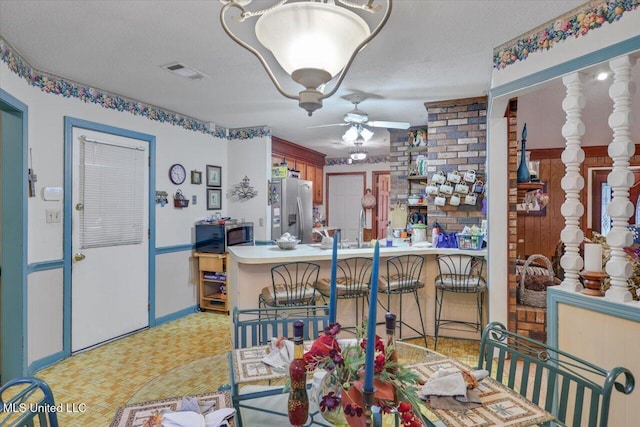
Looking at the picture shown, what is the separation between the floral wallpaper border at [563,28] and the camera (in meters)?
1.91

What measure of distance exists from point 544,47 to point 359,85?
141 cm

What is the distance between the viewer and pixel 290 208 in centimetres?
532

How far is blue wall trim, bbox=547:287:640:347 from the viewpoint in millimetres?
1792

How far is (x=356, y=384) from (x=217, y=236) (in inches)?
152

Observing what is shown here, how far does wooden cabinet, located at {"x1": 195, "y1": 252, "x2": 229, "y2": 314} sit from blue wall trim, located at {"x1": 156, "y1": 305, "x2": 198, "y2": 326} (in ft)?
0.35

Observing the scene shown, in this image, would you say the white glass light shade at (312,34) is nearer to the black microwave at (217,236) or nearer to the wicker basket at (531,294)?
the wicker basket at (531,294)

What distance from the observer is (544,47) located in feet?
7.54

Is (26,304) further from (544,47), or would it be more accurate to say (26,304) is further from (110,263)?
(544,47)

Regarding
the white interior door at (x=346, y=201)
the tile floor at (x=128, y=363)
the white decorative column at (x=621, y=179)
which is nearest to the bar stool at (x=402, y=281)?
the tile floor at (x=128, y=363)

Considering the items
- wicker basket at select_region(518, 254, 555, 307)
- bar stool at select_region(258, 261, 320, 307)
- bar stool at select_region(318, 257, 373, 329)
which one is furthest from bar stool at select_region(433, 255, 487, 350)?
bar stool at select_region(258, 261, 320, 307)

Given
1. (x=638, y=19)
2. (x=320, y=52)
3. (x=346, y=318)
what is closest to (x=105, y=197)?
(x=346, y=318)

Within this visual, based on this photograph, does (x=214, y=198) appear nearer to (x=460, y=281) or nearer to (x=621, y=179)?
(x=460, y=281)


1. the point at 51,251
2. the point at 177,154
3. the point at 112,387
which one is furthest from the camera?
the point at 177,154

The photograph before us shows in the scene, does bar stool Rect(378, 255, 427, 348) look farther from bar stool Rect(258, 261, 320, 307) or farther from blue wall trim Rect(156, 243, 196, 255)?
blue wall trim Rect(156, 243, 196, 255)
